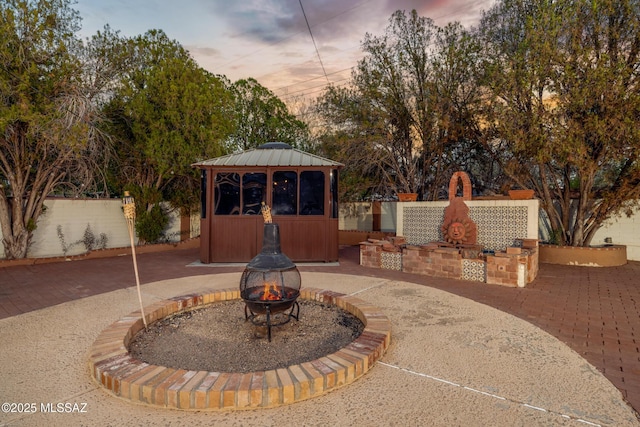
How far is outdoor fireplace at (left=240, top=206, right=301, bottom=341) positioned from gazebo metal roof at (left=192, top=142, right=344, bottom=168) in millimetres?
4361

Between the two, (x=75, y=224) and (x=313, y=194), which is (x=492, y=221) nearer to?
(x=313, y=194)

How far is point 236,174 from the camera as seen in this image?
8.38 metres

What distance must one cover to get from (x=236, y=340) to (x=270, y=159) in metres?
5.39

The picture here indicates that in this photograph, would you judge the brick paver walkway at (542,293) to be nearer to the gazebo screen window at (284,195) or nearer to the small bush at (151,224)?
the small bush at (151,224)

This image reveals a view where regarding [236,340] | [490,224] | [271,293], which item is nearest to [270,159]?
[490,224]

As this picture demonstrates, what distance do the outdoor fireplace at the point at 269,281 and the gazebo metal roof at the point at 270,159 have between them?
172 inches

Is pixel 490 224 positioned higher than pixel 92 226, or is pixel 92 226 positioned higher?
pixel 490 224

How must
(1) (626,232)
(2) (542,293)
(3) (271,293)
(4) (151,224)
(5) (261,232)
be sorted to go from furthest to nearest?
(4) (151,224) < (1) (626,232) < (5) (261,232) < (2) (542,293) < (3) (271,293)

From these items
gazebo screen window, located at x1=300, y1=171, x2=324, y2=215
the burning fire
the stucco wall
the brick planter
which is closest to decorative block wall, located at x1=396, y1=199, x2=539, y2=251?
gazebo screen window, located at x1=300, y1=171, x2=324, y2=215

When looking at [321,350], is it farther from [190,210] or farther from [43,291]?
[190,210]

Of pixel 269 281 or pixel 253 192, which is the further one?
pixel 253 192

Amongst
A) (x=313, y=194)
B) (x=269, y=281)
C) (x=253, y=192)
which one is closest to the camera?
(x=269, y=281)

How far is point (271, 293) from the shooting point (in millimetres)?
3332

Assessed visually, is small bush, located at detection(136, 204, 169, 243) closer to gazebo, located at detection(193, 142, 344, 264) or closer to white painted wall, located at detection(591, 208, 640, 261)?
gazebo, located at detection(193, 142, 344, 264)
